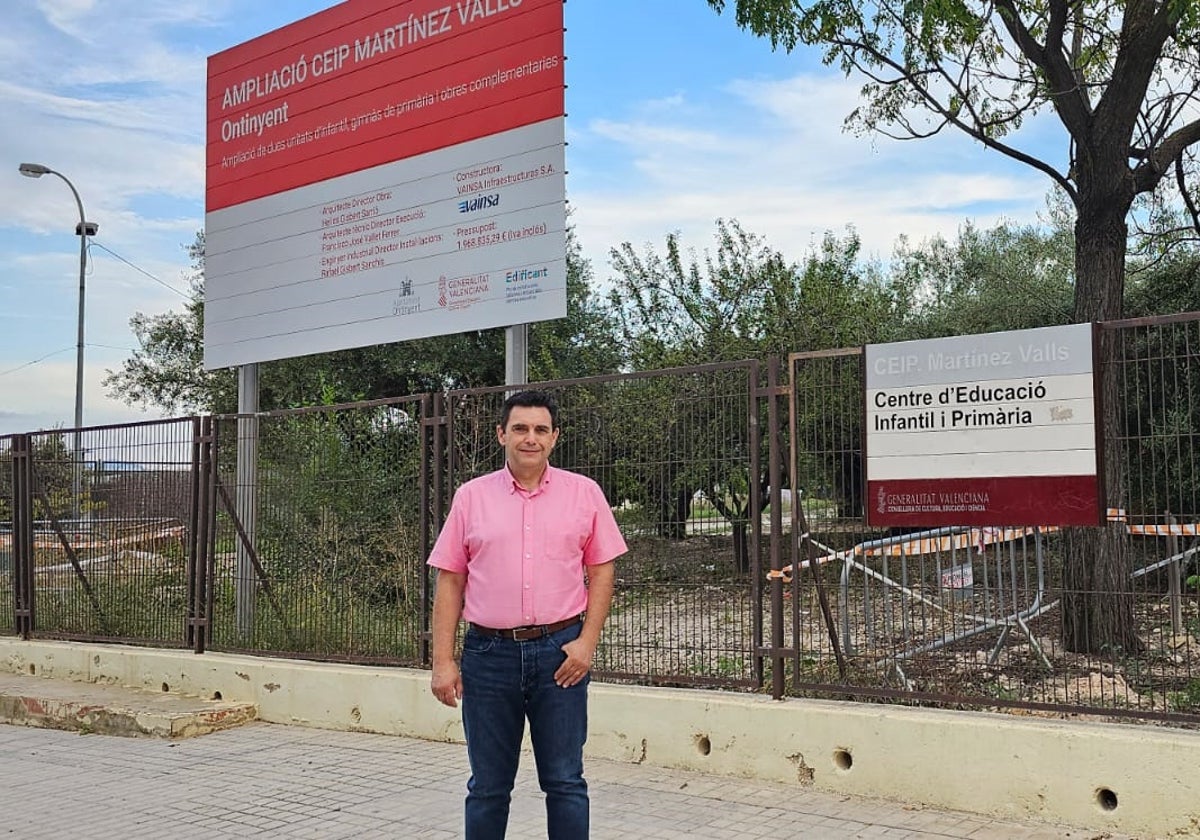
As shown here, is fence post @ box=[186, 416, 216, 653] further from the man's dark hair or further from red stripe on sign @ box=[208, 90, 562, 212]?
the man's dark hair

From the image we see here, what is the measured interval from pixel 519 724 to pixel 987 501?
3152mm

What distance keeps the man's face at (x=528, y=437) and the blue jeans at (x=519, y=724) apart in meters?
0.65

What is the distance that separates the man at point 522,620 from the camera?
4.30 meters

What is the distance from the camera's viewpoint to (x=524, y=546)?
4.37 metres

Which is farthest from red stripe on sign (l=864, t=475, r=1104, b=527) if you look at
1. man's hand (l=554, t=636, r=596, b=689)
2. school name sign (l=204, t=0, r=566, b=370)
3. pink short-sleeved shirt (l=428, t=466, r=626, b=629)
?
school name sign (l=204, t=0, r=566, b=370)

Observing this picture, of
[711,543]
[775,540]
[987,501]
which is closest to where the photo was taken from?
[987,501]

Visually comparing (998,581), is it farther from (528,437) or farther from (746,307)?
(746,307)

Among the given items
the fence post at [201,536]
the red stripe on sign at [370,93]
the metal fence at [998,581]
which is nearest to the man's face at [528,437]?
the metal fence at [998,581]

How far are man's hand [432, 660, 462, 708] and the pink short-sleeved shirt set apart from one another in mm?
228

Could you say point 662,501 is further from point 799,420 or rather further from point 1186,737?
point 1186,737

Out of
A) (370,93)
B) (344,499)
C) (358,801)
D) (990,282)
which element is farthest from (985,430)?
(990,282)

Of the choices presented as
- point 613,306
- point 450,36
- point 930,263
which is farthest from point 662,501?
point 930,263

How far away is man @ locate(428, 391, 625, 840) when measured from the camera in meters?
4.30

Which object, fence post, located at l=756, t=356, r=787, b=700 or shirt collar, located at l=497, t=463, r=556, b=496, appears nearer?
shirt collar, located at l=497, t=463, r=556, b=496
